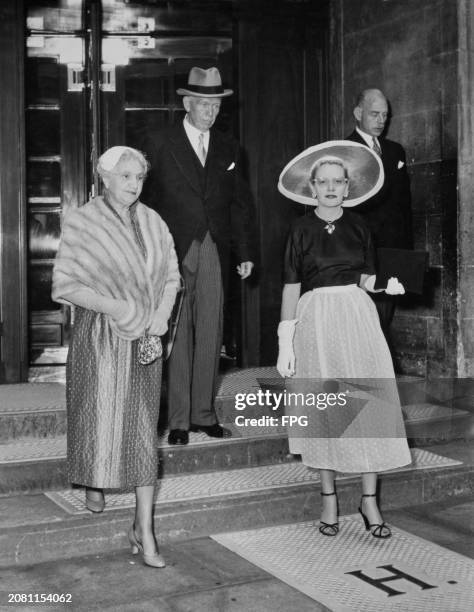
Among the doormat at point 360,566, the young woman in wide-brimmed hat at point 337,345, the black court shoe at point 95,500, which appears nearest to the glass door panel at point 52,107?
the young woman in wide-brimmed hat at point 337,345

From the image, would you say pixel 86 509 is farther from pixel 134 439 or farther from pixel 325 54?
pixel 325 54

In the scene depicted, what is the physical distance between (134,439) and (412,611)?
4.25ft

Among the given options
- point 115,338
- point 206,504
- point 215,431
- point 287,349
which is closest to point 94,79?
point 215,431

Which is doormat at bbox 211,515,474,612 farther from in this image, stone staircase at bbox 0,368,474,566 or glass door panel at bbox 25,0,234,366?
glass door panel at bbox 25,0,234,366

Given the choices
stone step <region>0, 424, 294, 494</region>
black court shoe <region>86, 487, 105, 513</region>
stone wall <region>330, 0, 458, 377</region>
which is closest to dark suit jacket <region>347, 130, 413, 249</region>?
stone wall <region>330, 0, 458, 377</region>

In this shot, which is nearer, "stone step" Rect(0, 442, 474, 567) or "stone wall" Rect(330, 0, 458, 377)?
"stone step" Rect(0, 442, 474, 567)

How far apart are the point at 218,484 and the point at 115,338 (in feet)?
4.17

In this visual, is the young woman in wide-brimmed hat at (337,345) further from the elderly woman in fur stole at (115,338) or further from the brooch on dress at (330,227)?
the elderly woman in fur stole at (115,338)

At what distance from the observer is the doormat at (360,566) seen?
386 centimetres

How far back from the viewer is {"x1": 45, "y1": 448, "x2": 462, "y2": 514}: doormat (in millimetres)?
4678

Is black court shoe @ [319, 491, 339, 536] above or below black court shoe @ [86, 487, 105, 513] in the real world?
below

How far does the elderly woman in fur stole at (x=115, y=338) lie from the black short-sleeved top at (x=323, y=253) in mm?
807

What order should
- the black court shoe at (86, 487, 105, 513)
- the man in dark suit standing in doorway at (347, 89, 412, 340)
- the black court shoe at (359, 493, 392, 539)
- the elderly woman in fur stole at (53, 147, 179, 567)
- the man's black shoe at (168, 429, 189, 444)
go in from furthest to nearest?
the man in dark suit standing in doorway at (347, 89, 412, 340) < the man's black shoe at (168, 429, 189, 444) < the black court shoe at (359, 493, 392, 539) < the black court shoe at (86, 487, 105, 513) < the elderly woman in fur stole at (53, 147, 179, 567)

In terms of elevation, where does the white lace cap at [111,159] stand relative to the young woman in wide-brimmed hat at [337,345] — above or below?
above
